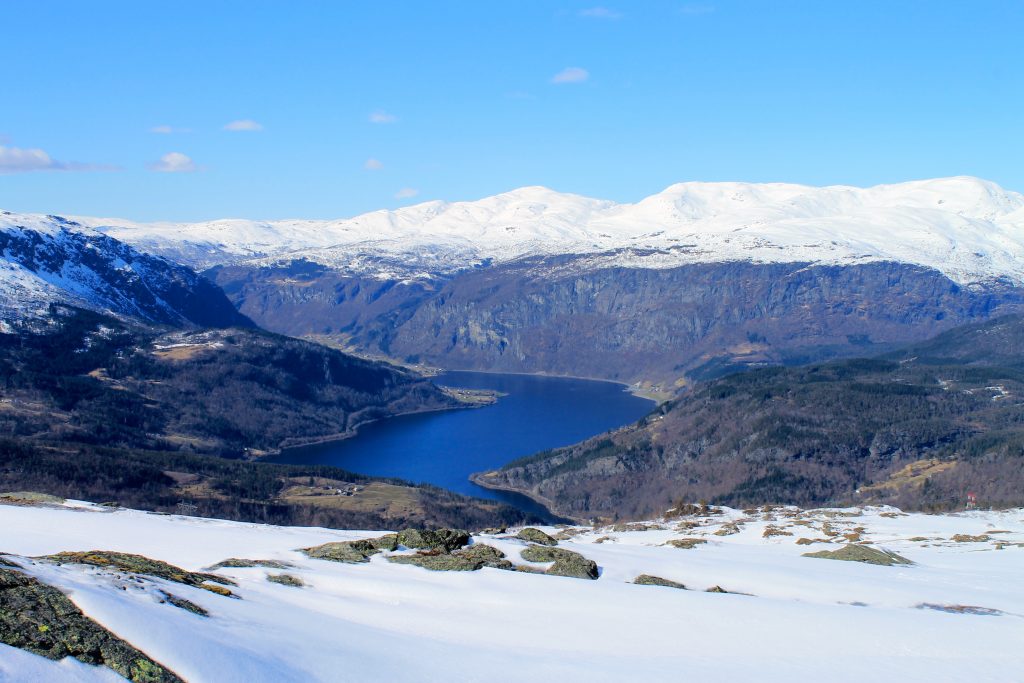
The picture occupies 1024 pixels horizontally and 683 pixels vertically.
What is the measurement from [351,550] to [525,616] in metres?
11.4

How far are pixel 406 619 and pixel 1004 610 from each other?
2119cm

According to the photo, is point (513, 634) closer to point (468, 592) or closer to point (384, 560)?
point (468, 592)

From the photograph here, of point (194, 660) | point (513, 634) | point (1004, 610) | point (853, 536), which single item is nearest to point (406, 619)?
point (513, 634)

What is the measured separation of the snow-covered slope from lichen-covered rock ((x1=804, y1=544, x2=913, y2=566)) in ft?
4.90

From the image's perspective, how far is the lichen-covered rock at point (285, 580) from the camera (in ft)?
98.3

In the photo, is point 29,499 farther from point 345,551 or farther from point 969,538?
point 969,538

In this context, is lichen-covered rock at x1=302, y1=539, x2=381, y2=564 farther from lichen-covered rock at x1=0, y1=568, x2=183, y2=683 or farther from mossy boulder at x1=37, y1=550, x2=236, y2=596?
lichen-covered rock at x1=0, y1=568, x2=183, y2=683

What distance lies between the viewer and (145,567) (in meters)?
28.2

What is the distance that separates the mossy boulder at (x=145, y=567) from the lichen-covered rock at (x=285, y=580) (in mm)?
1476

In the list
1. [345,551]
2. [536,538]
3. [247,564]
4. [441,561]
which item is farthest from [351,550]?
[536,538]

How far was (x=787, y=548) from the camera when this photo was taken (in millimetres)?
53406

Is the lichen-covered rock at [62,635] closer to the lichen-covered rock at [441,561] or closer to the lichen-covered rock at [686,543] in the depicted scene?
the lichen-covered rock at [441,561]

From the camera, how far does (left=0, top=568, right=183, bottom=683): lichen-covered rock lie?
1831cm

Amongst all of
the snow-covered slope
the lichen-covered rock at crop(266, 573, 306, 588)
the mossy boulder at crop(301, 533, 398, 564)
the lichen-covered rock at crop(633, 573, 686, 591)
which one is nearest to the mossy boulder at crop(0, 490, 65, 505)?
the snow-covered slope
